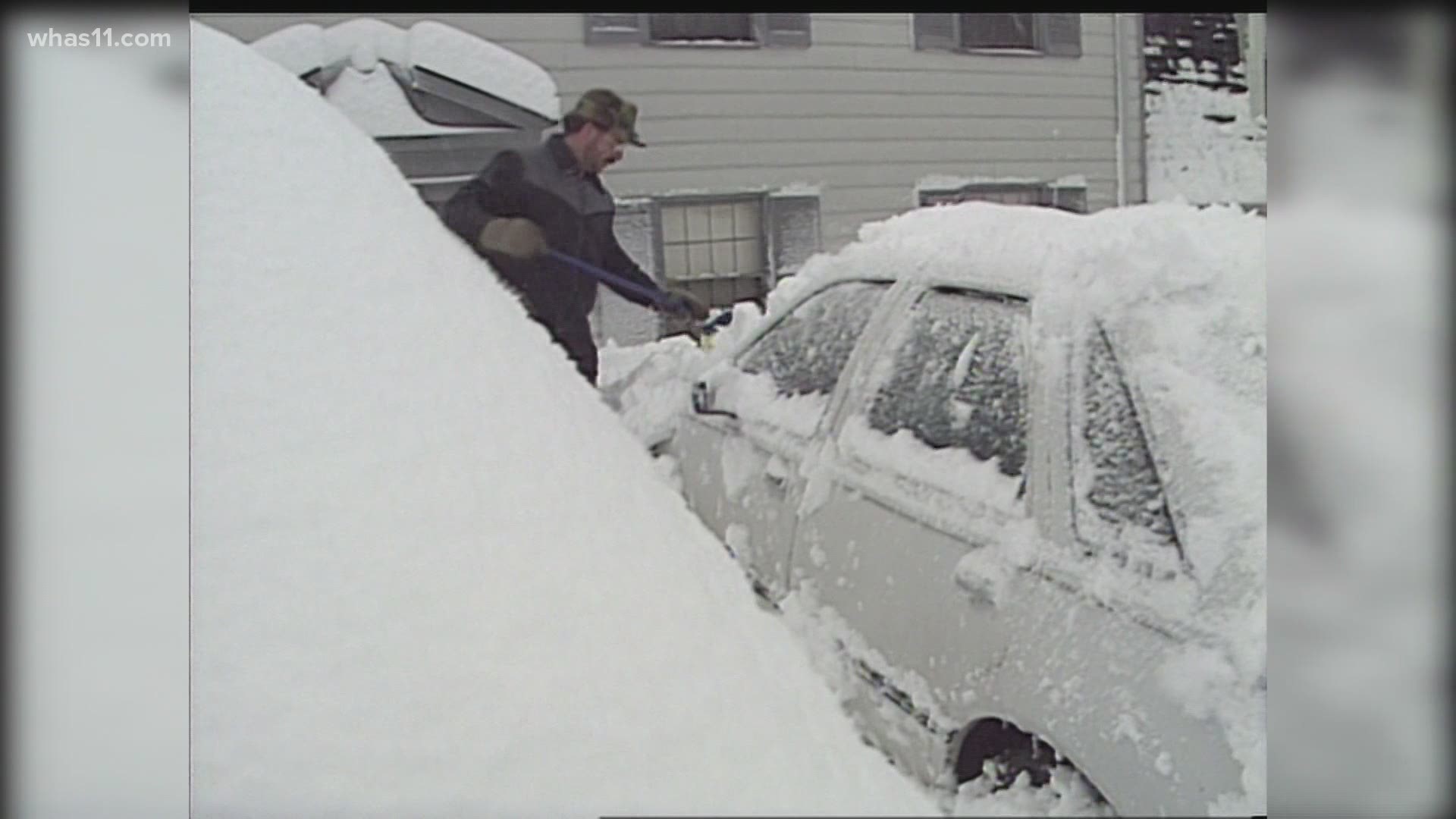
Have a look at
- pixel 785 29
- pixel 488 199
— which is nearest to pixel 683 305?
pixel 488 199

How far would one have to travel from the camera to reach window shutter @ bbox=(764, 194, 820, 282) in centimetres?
155

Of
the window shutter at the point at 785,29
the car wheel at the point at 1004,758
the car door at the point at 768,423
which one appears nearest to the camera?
the car wheel at the point at 1004,758

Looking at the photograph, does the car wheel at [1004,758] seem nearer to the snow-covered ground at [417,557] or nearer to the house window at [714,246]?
the snow-covered ground at [417,557]

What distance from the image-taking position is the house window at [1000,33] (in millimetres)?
1608

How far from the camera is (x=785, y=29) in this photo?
160cm

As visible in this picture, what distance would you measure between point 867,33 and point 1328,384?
0.73 metres

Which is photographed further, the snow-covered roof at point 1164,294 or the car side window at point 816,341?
the car side window at point 816,341

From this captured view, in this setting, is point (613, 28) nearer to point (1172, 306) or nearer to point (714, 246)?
point (714, 246)

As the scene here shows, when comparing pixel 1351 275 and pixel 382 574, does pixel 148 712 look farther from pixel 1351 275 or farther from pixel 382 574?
pixel 1351 275

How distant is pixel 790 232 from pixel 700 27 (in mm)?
282

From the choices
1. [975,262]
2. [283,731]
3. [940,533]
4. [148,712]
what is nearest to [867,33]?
[975,262]

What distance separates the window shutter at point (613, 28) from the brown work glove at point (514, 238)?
0.24 meters

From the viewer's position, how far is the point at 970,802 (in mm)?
1359

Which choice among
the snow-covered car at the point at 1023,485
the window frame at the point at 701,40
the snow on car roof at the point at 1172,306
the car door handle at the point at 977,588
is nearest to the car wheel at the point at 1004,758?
the snow-covered car at the point at 1023,485
